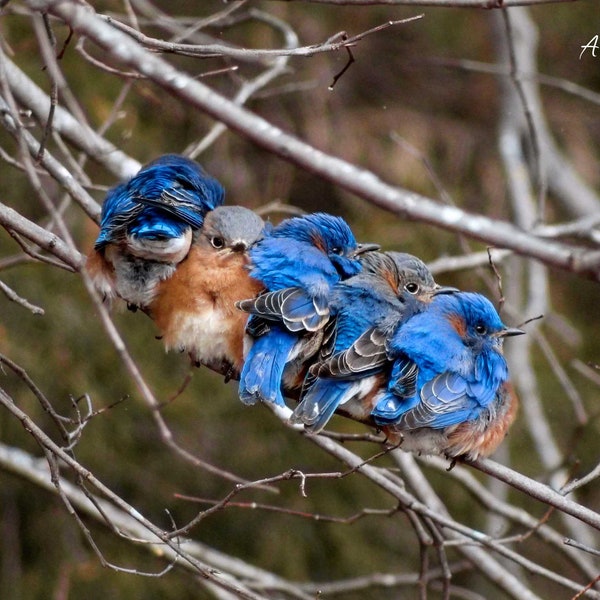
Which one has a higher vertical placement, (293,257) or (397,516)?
(293,257)

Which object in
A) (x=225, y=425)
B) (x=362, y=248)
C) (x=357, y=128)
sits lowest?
(x=225, y=425)

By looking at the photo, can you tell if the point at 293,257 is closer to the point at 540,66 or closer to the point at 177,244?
the point at 177,244

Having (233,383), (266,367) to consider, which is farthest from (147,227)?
(233,383)

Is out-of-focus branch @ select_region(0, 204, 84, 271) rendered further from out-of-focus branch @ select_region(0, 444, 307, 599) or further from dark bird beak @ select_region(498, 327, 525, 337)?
dark bird beak @ select_region(498, 327, 525, 337)

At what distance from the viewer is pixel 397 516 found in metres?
6.77

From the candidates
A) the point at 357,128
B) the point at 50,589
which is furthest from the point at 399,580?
the point at 357,128

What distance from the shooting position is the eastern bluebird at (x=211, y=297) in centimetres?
402

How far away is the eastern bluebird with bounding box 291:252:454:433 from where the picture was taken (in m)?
3.78

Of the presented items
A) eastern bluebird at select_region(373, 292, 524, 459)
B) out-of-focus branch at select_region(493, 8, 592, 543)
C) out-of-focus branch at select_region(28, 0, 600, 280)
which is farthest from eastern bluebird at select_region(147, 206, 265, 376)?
out-of-focus branch at select_region(28, 0, 600, 280)

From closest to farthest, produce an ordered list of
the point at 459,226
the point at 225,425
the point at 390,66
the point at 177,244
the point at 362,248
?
1. the point at 459,226
2. the point at 177,244
3. the point at 362,248
4. the point at 225,425
5. the point at 390,66

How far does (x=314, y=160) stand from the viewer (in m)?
2.00

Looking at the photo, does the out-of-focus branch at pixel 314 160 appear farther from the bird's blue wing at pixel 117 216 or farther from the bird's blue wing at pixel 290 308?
the bird's blue wing at pixel 117 216

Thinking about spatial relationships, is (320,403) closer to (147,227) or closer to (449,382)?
(449,382)

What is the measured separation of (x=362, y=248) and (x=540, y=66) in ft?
17.4
